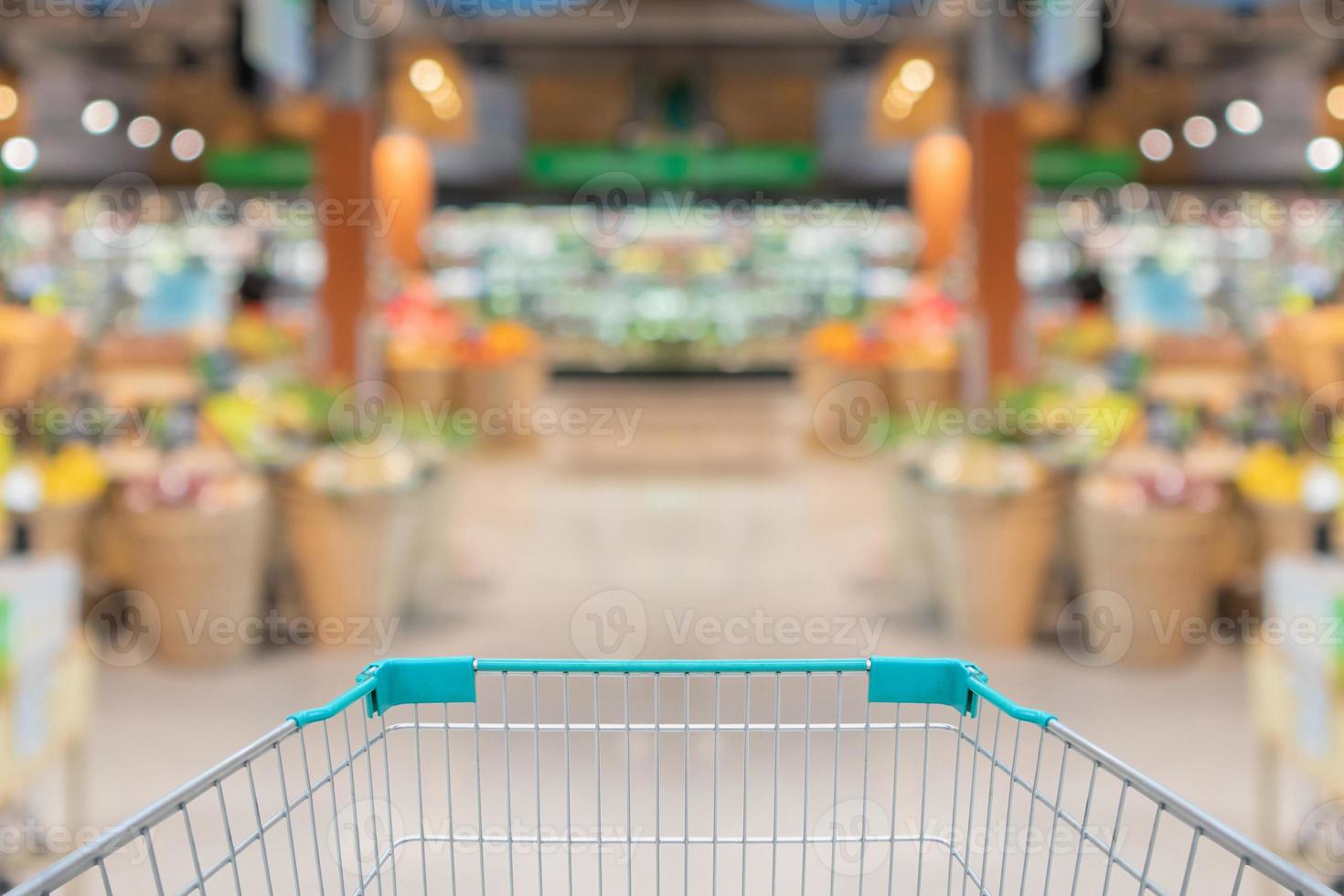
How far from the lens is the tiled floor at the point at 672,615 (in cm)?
389

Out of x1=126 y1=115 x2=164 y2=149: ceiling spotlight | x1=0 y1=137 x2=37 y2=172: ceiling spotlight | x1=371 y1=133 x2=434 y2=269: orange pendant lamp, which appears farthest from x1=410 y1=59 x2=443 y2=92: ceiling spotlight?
x1=0 y1=137 x2=37 y2=172: ceiling spotlight

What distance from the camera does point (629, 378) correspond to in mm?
15906

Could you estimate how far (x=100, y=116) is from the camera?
1553 cm

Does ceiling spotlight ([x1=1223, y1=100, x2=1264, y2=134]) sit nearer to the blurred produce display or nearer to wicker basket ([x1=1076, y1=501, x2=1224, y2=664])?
the blurred produce display

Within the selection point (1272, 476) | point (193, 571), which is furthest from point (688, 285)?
point (193, 571)

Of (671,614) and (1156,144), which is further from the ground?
(1156,144)

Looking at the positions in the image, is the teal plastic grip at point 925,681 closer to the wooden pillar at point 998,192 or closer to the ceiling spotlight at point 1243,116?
the wooden pillar at point 998,192

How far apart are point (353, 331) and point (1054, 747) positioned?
271 inches

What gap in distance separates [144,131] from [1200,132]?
1311 centimetres

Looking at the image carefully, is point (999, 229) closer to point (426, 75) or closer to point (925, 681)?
point (426, 75)

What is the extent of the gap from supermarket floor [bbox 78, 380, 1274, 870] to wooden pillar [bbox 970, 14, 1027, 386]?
1.41m

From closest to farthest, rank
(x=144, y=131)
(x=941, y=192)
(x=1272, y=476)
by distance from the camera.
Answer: (x=1272, y=476) < (x=941, y=192) < (x=144, y=131)

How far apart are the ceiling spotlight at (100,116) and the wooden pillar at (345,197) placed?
765cm

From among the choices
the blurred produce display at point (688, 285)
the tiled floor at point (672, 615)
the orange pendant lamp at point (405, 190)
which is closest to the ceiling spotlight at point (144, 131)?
the blurred produce display at point (688, 285)
